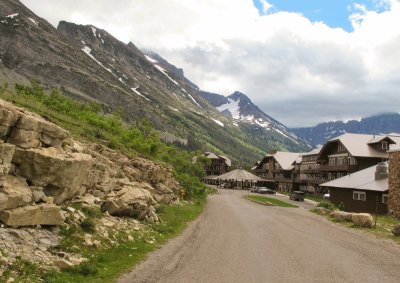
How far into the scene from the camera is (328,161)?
100 metres

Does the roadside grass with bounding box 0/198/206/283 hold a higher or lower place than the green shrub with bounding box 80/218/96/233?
lower

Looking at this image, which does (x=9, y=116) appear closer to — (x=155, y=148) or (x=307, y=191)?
(x=155, y=148)

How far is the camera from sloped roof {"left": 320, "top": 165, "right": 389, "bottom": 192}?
2047 inches

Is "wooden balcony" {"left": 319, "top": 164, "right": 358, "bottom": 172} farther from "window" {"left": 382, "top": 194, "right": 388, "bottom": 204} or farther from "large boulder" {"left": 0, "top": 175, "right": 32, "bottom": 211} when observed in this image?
"large boulder" {"left": 0, "top": 175, "right": 32, "bottom": 211}

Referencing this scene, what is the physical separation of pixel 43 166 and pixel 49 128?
2.08 meters

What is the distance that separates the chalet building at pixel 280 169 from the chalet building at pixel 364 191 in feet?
218

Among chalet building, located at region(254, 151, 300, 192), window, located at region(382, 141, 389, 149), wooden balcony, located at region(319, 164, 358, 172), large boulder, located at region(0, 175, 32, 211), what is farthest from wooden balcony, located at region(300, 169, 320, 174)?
large boulder, located at region(0, 175, 32, 211)

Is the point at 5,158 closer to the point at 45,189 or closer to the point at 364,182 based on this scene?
the point at 45,189

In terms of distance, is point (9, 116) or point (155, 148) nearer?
point (9, 116)

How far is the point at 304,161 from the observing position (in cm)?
12012

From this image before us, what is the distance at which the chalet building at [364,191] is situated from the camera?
170 feet

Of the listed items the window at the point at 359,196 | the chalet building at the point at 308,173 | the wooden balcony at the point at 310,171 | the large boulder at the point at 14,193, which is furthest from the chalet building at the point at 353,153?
the large boulder at the point at 14,193


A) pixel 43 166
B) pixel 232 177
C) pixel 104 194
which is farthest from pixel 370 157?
pixel 43 166

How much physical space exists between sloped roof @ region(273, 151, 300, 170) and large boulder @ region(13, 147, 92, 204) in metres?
119
